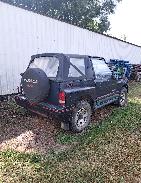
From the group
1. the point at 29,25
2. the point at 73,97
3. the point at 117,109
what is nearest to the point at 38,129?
the point at 73,97

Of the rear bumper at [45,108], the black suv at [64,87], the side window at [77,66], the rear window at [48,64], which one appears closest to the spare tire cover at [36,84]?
the black suv at [64,87]

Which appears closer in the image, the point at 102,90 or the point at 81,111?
the point at 81,111

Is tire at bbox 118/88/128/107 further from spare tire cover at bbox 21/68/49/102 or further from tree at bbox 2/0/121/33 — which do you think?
tree at bbox 2/0/121/33

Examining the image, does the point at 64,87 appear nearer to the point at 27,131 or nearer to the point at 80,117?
the point at 80,117

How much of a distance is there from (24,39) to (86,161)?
6543 mm

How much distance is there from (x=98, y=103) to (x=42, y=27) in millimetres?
5216

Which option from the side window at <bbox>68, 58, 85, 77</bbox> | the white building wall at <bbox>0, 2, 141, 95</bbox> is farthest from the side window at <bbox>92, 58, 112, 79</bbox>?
the white building wall at <bbox>0, 2, 141, 95</bbox>

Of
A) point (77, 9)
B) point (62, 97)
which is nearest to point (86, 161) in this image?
point (62, 97)

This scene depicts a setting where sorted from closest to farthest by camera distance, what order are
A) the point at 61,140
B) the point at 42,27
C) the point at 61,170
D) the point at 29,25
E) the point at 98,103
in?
the point at 61,170 → the point at 61,140 → the point at 98,103 → the point at 29,25 → the point at 42,27

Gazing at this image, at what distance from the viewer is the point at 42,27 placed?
1077 centimetres

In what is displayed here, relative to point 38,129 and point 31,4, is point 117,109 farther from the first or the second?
point 31,4

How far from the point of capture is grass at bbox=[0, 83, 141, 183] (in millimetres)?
4246

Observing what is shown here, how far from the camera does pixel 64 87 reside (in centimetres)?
578

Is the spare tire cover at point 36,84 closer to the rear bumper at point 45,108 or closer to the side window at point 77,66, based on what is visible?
the rear bumper at point 45,108
